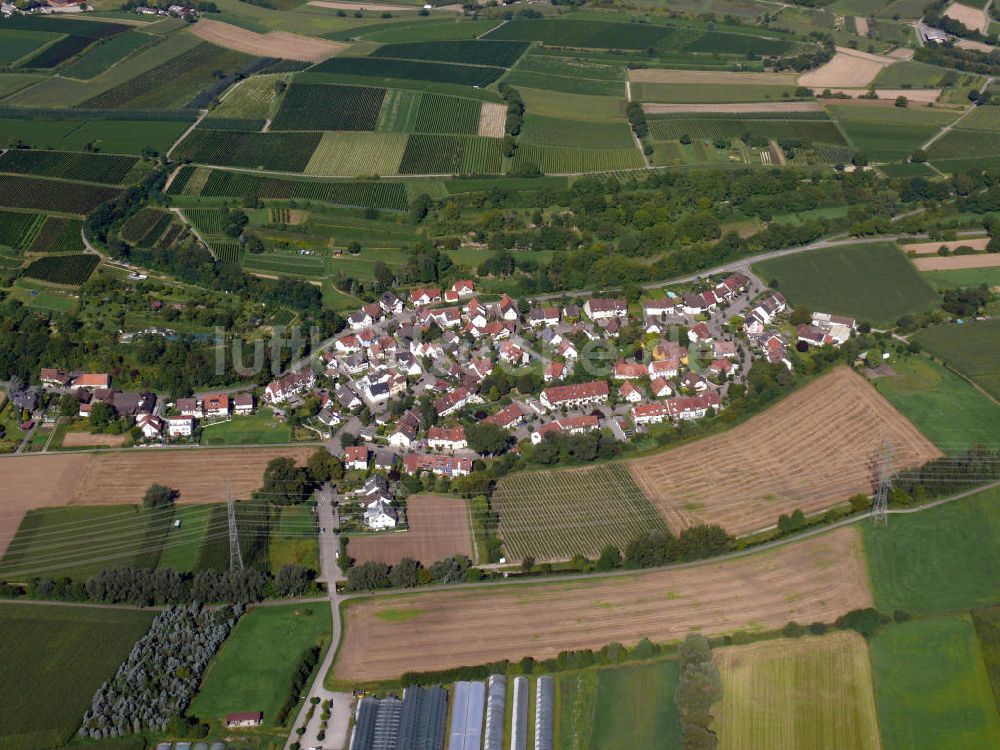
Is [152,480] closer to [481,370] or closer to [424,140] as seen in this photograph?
[481,370]

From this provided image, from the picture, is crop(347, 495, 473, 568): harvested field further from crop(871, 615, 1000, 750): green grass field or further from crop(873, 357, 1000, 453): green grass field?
crop(873, 357, 1000, 453): green grass field

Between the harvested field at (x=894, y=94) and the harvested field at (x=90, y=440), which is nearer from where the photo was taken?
the harvested field at (x=90, y=440)

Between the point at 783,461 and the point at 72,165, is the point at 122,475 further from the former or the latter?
the point at 72,165

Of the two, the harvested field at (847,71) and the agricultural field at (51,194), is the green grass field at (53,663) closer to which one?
the agricultural field at (51,194)

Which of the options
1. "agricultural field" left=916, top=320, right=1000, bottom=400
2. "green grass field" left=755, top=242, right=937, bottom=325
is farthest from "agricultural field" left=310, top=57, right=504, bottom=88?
"agricultural field" left=916, top=320, right=1000, bottom=400

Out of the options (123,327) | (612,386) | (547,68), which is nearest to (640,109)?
(547,68)

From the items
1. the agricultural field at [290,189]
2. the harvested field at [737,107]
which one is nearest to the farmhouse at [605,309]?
the agricultural field at [290,189]
